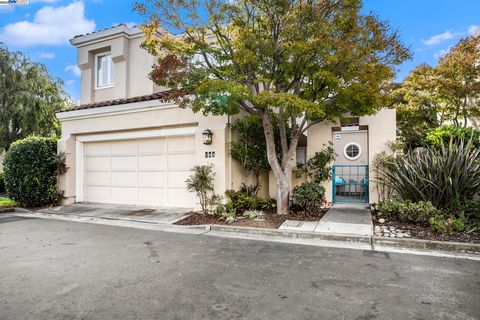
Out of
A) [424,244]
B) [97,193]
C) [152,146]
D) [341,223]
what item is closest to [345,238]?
[341,223]

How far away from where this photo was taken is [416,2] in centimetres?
1027

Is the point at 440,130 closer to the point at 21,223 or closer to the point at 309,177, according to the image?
the point at 309,177

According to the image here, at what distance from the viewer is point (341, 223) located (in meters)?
6.80

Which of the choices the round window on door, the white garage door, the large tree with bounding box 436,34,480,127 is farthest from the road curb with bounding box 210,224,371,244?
the large tree with bounding box 436,34,480,127

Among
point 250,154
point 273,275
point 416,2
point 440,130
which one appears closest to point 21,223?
point 250,154

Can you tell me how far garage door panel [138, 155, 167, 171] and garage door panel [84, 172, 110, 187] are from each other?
61.9 inches

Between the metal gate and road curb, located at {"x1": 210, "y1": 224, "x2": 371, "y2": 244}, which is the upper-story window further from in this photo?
the metal gate

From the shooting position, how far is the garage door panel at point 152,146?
9.81m

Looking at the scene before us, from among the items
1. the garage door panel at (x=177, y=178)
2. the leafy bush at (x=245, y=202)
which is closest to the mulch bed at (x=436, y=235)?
the leafy bush at (x=245, y=202)

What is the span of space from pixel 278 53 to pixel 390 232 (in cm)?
468

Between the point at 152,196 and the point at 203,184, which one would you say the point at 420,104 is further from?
the point at 152,196

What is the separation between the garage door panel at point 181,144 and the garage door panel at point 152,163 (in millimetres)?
423

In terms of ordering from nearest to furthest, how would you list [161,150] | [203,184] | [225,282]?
1. [225,282]
2. [203,184]
3. [161,150]

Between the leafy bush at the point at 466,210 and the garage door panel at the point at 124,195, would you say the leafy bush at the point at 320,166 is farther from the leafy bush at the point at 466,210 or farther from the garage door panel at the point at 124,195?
the garage door panel at the point at 124,195
